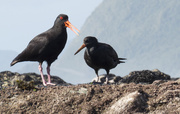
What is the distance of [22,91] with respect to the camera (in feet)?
32.7

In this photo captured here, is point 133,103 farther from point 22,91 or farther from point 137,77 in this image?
point 137,77

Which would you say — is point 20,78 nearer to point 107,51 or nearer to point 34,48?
point 34,48

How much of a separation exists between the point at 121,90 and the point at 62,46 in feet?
12.2

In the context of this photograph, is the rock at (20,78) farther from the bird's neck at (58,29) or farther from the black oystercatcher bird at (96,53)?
the black oystercatcher bird at (96,53)

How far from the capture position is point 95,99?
354 inches

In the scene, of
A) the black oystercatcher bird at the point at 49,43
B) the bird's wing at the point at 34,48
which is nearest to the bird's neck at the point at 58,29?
the black oystercatcher bird at the point at 49,43

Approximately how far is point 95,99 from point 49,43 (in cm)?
358

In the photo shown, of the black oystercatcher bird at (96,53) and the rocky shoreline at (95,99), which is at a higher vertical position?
the black oystercatcher bird at (96,53)

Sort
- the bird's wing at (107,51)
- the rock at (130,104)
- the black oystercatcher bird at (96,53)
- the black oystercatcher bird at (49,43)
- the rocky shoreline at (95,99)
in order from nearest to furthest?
the rock at (130,104) < the rocky shoreline at (95,99) < the black oystercatcher bird at (49,43) < the black oystercatcher bird at (96,53) < the bird's wing at (107,51)

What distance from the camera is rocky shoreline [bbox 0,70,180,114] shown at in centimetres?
827

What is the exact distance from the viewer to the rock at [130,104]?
816 cm

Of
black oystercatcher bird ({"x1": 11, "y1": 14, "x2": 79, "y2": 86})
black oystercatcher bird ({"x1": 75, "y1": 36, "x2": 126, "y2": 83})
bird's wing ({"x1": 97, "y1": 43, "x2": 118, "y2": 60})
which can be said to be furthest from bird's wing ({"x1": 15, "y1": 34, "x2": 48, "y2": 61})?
bird's wing ({"x1": 97, "y1": 43, "x2": 118, "y2": 60})

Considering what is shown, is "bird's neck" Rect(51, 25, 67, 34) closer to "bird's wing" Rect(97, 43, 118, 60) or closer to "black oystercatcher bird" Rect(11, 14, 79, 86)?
"black oystercatcher bird" Rect(11, 14, 79, 86)

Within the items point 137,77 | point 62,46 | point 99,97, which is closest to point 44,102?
point 99,97
